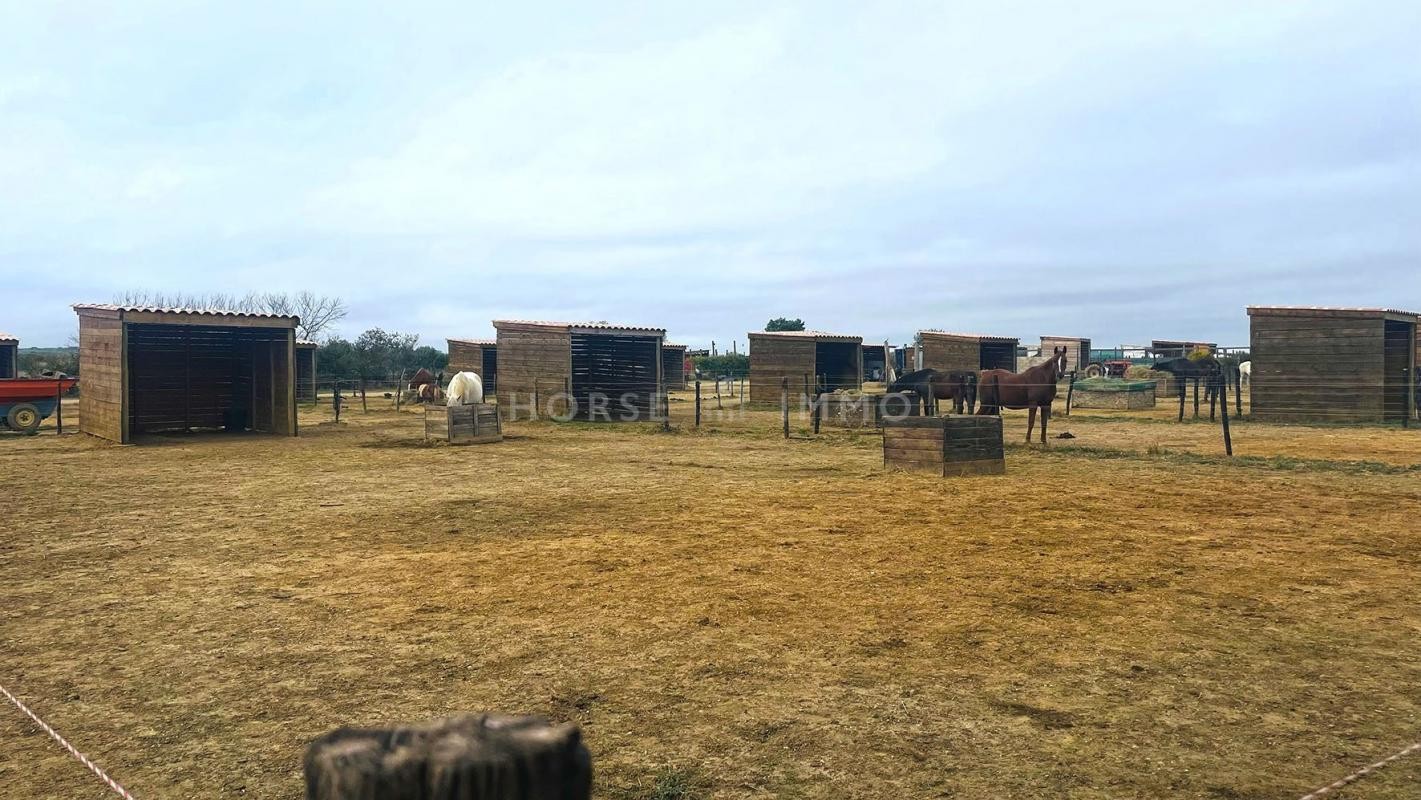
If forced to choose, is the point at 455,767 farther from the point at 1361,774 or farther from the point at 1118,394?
the point at 1118,394

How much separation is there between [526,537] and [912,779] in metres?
5.35

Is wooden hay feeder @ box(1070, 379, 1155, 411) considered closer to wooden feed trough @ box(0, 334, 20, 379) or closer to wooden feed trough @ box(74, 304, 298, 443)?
wooden feed trough @ box(74, 304, 298, 443)

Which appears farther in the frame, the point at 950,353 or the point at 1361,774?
the point at 950,353

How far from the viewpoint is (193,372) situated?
72.3 feet

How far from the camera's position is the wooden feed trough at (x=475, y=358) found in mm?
42438

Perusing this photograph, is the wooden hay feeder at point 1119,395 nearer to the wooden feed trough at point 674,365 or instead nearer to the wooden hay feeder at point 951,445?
the wooden hay feeder at point 951,445

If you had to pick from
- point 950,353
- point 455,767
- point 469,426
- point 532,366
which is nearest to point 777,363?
point 950,353

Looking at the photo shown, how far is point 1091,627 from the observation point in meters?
5.18

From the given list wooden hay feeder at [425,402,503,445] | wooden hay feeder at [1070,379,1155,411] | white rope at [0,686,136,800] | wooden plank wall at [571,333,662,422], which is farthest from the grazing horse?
white rope at [0,686,136,800]

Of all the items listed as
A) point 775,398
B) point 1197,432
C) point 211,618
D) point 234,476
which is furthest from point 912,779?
point 775,398

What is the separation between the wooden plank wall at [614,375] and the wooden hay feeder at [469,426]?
22.1ft

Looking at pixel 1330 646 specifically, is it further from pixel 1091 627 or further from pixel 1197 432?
pixel 1197 432

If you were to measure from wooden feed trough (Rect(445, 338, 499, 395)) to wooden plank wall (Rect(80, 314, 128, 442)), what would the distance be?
21097 millimetres

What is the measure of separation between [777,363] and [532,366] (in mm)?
10600
